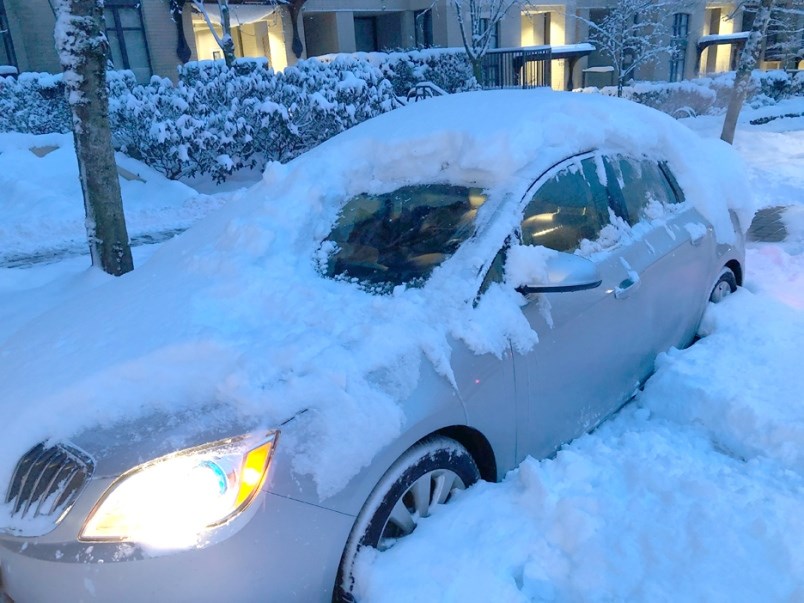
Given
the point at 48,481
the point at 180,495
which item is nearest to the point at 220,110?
the point at 48,481

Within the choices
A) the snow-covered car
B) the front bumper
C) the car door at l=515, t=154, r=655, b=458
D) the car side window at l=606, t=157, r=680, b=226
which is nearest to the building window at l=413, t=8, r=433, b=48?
the car side window at l=606, t=157, r=680, b=226

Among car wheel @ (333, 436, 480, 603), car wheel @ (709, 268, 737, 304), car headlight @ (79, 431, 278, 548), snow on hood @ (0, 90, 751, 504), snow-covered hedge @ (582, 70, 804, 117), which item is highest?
snow on hood @ (0, 90, 751, 504)

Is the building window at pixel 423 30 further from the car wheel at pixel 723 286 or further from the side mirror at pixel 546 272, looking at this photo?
the side mirror at pixel 546 272

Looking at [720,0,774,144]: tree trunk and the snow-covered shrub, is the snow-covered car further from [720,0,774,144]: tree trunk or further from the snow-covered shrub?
the snow-covered shrub

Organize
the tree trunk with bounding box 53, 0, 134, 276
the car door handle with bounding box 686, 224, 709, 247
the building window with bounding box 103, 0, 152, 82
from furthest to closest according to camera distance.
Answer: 1. the building window with bounding box 103, 0, 152, 82
2. the tree trunk with bounding box 53, 0, 134, 276
3. the car door handle with bounding box 686, 224, 709, 247

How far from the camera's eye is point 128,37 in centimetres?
1889

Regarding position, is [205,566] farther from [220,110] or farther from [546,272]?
[220,110]

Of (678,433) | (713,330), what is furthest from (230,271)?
(713,330)

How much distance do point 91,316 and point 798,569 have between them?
2830mm

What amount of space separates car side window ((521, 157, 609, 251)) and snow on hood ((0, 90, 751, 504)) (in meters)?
0.10

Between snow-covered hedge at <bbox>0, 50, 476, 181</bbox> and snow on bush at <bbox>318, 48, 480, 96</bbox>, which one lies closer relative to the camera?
snow-covered hedge at <bbox>0, 50, 476, 181</bbox>

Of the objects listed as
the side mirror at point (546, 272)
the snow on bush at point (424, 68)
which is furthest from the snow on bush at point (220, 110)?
the side mirror at point (546, 272)

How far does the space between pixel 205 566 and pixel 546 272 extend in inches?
63.5

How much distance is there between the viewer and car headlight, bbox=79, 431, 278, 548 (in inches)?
70.2
